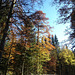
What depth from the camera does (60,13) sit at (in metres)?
4.52

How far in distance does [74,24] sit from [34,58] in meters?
12.3

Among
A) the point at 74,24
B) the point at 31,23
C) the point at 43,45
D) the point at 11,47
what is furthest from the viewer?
the point at 43,45

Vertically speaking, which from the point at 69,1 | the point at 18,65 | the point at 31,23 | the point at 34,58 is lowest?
the point at 18,65

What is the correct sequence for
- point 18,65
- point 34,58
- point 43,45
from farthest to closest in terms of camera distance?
point 18,65, point 34,58, point 43,45

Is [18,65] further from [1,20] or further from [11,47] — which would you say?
[1,20]

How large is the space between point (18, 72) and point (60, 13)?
15.8 metres

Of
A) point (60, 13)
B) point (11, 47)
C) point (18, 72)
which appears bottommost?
point (18, 72)

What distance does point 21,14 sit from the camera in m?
5.04

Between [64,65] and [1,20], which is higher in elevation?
[1,20]

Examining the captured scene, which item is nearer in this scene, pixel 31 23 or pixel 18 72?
pixel 31 23

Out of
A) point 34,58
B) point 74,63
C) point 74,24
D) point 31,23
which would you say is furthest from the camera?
point 74,63

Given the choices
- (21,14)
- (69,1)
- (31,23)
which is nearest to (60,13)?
(69,1)

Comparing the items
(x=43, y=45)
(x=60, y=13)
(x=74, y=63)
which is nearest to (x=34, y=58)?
(x=43, y=45)

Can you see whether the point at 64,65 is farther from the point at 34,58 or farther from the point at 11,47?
the point at 11,47
